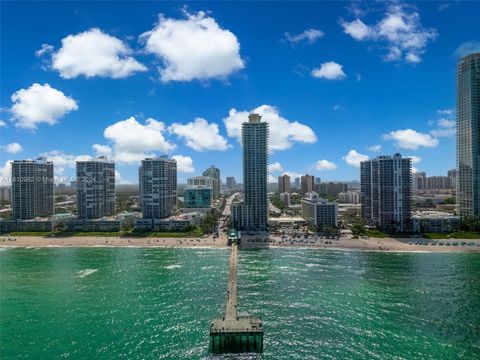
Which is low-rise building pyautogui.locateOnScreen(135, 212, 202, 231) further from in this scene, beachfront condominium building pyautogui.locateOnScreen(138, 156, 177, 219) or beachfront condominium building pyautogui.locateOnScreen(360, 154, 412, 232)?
beachfront condominium building pyautogui.locateOnScreen(360, 154, 412, 232)

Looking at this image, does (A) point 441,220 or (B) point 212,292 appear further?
(A) point 441,220

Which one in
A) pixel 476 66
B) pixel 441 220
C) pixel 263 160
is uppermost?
pixel 476 66

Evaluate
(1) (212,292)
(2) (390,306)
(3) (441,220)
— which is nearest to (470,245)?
(3) (441,220)

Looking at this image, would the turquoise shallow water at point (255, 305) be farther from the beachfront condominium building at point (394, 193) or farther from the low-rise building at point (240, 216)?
the low-rise building at point (240, 216)

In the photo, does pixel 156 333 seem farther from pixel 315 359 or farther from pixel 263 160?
pixel 263 160

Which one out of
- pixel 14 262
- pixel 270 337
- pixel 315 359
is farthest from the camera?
pixel 14 262

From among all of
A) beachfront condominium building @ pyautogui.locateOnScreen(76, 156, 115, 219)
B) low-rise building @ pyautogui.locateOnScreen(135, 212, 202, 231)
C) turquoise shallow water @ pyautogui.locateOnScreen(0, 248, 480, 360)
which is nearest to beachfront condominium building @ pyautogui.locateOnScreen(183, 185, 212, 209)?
low-rise building @ pyautogui.locateOnScreen(135, 212, 202, 231)

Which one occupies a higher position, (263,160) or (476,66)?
(476,66)

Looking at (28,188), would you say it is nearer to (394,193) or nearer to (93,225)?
(93,225)
